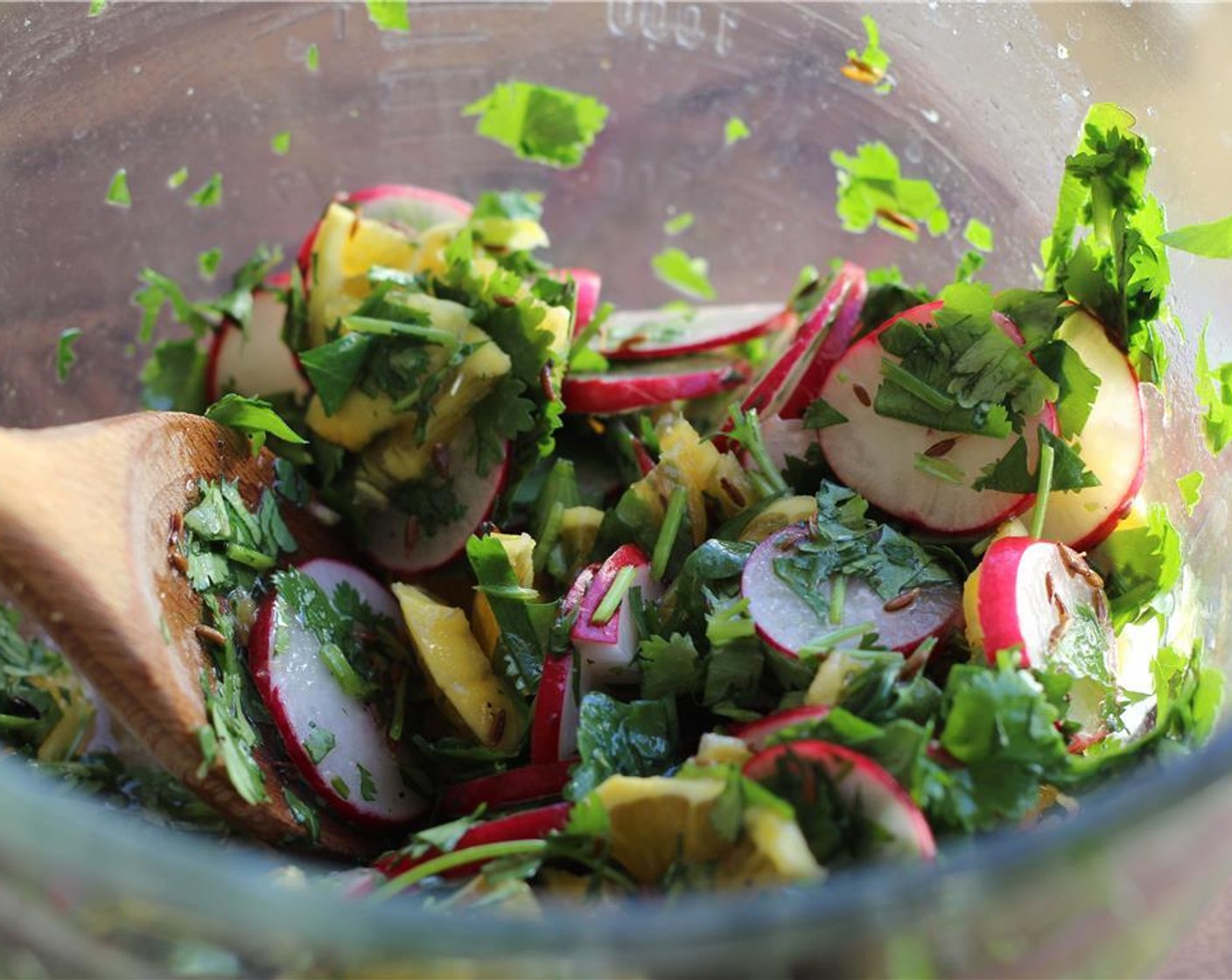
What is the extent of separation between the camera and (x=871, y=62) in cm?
179

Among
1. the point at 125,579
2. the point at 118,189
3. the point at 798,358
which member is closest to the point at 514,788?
the point at 125,579

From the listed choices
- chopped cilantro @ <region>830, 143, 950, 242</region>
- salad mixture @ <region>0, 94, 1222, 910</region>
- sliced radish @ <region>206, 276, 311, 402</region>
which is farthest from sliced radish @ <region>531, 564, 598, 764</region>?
chopped cilantro @ <region>830, 143, 950, 242</region>

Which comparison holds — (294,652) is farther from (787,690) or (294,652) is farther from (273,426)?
(787,690)

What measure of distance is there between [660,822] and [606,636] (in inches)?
11.2

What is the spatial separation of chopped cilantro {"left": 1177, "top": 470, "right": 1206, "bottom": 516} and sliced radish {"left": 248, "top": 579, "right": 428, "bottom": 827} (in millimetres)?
879

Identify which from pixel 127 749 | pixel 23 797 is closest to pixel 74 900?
pixel 23 797

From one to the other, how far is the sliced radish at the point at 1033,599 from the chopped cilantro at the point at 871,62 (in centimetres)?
75

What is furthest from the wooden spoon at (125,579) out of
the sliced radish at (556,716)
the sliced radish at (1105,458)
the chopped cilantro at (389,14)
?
the sliced radish at (1105,458)

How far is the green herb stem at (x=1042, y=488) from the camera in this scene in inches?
52.7

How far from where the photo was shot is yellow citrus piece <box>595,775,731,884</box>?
101cm

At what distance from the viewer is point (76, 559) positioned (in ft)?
3.92

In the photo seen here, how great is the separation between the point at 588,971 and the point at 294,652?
73 cm

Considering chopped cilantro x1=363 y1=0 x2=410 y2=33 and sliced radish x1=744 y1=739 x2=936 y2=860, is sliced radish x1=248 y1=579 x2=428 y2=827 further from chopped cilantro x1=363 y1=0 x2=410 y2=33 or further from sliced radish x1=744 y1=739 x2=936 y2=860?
chopped cilantro x1=363 y1=0 x2=410 y2=33

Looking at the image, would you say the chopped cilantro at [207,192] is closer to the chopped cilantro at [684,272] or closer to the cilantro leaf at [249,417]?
the cilantro leaf at [249,417]
